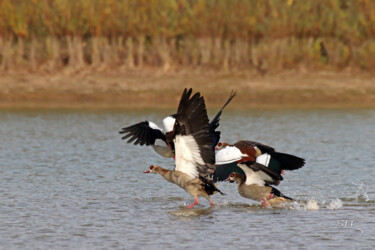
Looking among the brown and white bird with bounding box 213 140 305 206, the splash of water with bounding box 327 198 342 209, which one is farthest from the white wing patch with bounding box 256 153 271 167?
the splash of water with bounding box 327 198 342 209

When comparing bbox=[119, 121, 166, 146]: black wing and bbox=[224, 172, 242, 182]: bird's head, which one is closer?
bbox=[224, 172, 242, 182]: bird's head

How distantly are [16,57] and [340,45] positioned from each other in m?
12.7

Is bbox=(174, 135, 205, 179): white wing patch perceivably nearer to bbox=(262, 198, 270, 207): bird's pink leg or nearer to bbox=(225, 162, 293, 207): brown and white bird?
bbox=(225, 162, 293, 207): brown and white bird

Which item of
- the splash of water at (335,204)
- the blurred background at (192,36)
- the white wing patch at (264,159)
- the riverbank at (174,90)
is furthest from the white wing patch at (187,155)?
the blurred background at (192,36)

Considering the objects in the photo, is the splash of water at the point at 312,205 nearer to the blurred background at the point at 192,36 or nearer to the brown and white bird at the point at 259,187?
the brown and white bird at the point at 259,187

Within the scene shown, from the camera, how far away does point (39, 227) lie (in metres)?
10.6

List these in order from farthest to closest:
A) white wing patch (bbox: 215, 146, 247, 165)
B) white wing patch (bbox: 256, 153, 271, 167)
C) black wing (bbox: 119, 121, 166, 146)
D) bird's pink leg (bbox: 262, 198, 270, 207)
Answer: black wing (bbox: 119, 121, 166, 146) → bird's pink leg (bbox: 262, 198, 270, 207) → white wing patch (bbox: 256, 153, 271, 167) → white wing patch (bbox: 215, 146, 247, 165)

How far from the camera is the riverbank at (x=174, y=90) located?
2975 cm

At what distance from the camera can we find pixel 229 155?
11.6m

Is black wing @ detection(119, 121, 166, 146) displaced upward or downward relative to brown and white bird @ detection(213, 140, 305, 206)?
upward

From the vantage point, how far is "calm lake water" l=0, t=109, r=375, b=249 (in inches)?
392

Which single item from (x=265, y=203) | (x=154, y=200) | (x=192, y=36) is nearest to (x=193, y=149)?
(x=265, y=203)

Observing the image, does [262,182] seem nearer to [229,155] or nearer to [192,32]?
[229,155]

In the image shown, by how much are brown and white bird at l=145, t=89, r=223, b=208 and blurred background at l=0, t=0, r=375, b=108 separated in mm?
19962
